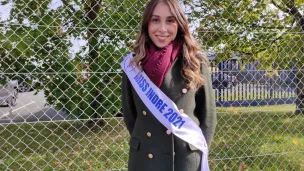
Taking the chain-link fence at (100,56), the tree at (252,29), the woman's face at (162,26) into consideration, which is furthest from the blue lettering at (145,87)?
the tree at (252,29)

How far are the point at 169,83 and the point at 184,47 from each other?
0.67ft

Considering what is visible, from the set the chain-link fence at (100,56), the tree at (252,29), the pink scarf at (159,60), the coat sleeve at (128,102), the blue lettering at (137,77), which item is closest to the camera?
the pink scarf at (159,60)

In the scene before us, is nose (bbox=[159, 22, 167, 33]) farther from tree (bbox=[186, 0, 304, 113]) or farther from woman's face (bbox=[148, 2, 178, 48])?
tree (bbox=[186, 0, 304, 113])

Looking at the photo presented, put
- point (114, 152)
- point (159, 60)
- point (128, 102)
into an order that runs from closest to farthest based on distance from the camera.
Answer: point (159, 60)
point (128, 102)
point (114, 152)

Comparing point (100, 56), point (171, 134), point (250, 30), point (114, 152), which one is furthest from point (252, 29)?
point (171, 134)

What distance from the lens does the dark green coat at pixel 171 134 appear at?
175 cm

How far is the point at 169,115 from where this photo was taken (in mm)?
1770

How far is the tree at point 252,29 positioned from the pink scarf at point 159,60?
1.33m

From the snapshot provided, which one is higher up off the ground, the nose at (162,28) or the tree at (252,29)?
the nose at (162,28)

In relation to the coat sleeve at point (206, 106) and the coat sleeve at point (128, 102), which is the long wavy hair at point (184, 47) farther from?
the coat sleeve at point (128, 102)

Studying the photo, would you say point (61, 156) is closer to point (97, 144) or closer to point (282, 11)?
point (97, 144)

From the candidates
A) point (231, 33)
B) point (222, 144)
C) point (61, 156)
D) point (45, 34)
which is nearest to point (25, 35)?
point (45, 34)

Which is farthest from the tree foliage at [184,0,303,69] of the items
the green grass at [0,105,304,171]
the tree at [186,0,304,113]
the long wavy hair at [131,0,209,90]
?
the long wavy hair at [131,0,209,90]

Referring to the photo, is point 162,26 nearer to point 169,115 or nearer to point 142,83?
point 142,83
